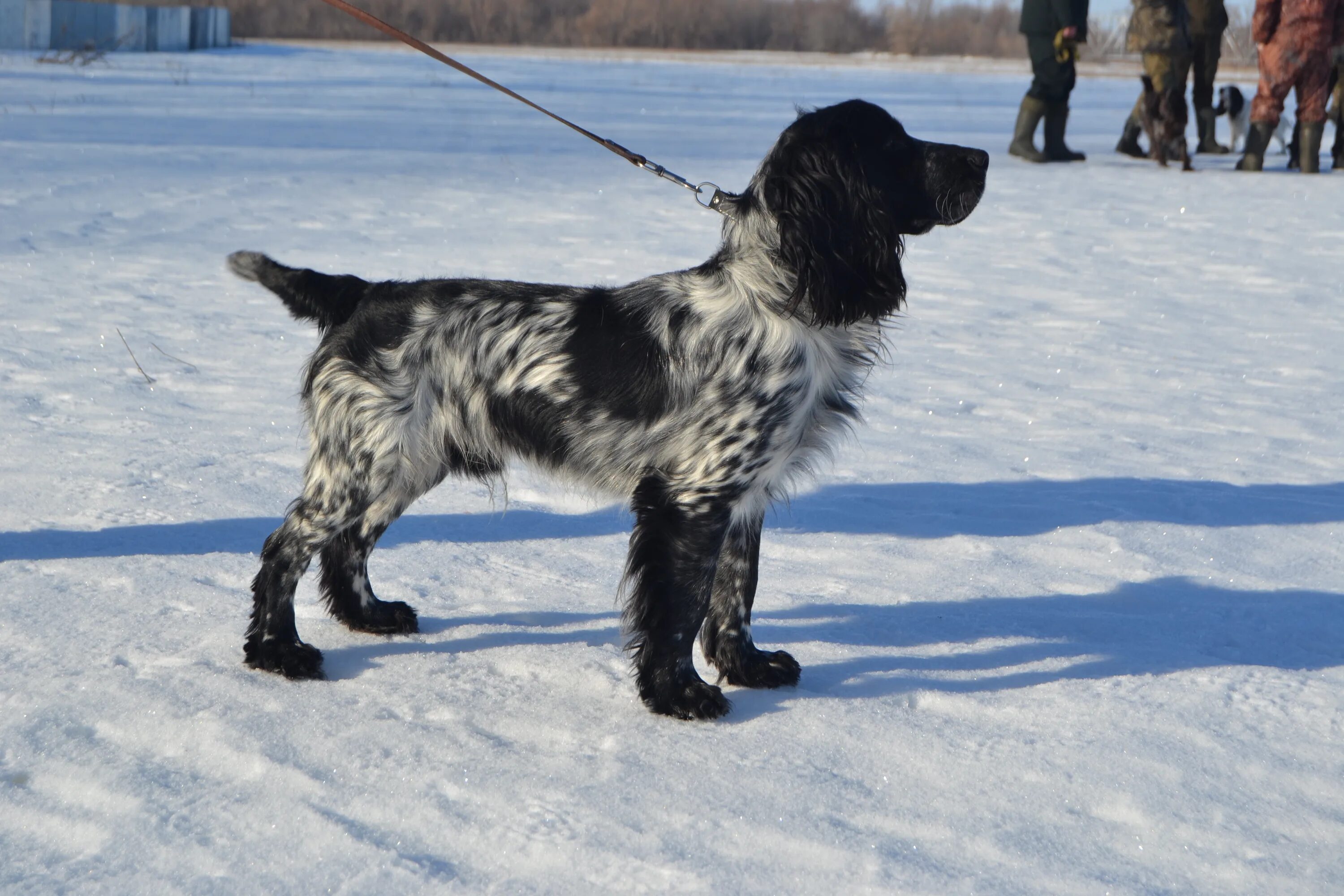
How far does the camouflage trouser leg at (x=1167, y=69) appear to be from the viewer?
38.9 feet

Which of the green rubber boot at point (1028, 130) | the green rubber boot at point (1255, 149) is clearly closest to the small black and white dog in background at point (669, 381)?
the green rubber boot at point (1028, 130)

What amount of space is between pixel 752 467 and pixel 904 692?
2.45 ft

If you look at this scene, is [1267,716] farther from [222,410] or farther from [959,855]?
[222,410]

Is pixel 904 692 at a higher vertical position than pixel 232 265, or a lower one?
lower

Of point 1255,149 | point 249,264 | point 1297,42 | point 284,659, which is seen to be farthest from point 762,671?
point 1255,149

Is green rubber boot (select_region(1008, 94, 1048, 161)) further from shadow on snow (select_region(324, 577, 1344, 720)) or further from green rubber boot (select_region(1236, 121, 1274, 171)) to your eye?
shadow on snow (select_region(324, 577, 1344, 720))

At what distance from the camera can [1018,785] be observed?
2.72 m

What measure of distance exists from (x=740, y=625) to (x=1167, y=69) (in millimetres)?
10682

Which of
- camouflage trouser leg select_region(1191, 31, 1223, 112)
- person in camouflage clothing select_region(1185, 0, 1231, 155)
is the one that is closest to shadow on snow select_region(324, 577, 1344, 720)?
person in camouflage clothing select_region(1185, 0, 1231, 155)

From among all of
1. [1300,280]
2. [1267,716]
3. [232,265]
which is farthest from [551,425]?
[1300,280]

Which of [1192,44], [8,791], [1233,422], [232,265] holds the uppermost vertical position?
[1192,44]

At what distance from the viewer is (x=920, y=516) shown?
446cm

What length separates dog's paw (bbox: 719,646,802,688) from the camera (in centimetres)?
325

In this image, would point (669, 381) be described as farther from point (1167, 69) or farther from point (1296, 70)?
point (1296, 70)
